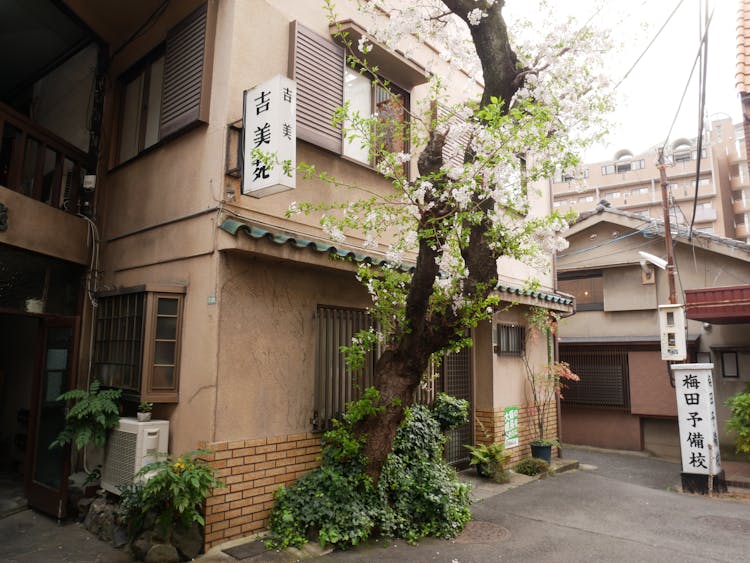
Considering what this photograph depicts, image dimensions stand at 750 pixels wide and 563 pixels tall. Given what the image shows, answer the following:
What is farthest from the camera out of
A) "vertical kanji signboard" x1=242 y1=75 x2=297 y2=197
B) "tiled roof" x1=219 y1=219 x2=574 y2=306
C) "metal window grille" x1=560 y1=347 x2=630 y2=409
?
"metal window grille" x1=560 y1=347 x2=630 y2=409

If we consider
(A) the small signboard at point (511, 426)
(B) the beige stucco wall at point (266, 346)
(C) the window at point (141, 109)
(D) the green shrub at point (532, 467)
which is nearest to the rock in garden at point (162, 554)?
(B) the beige stucco wall at point (266, 346)

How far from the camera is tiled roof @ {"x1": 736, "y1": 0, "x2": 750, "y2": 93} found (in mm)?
11453

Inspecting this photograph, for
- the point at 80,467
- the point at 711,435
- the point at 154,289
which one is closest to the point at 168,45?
the point at 154,289

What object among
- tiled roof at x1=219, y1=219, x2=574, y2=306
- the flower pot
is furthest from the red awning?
tiled roof at x1=219, y1=219, x2=574, y2=306

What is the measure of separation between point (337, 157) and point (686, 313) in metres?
9.23

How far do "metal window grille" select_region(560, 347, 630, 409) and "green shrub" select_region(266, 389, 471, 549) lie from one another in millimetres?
10242

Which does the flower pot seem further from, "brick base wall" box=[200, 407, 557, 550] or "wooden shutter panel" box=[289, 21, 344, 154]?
"wooden shutter panel" box=[289, 21, 344, 154]

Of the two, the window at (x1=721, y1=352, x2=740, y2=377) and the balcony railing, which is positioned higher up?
A: the balcony railing

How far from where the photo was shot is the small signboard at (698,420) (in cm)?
1020

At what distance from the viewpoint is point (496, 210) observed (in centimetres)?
638

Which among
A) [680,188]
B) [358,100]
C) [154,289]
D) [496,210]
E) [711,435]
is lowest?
[711,435]

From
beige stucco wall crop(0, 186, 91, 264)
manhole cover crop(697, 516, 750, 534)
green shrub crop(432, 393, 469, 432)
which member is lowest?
manhole cover crop(697, 516, 750, 534)

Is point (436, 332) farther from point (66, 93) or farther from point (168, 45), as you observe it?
point (66, 93)

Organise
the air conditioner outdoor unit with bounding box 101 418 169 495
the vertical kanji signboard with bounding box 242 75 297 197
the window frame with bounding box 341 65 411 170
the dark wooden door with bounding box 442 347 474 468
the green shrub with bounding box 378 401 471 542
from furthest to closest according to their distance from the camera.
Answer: the dark wooden door with bounding box 442 347 474 468 < the window frame with bounding box 341 65 411 170 < the green shrub with bounding box 378 401 471 542 < the air conditioner outdoor unit with bounding box 101 418 169 495 < the vertical kanji signboard with bounding box 242 75 297 197
